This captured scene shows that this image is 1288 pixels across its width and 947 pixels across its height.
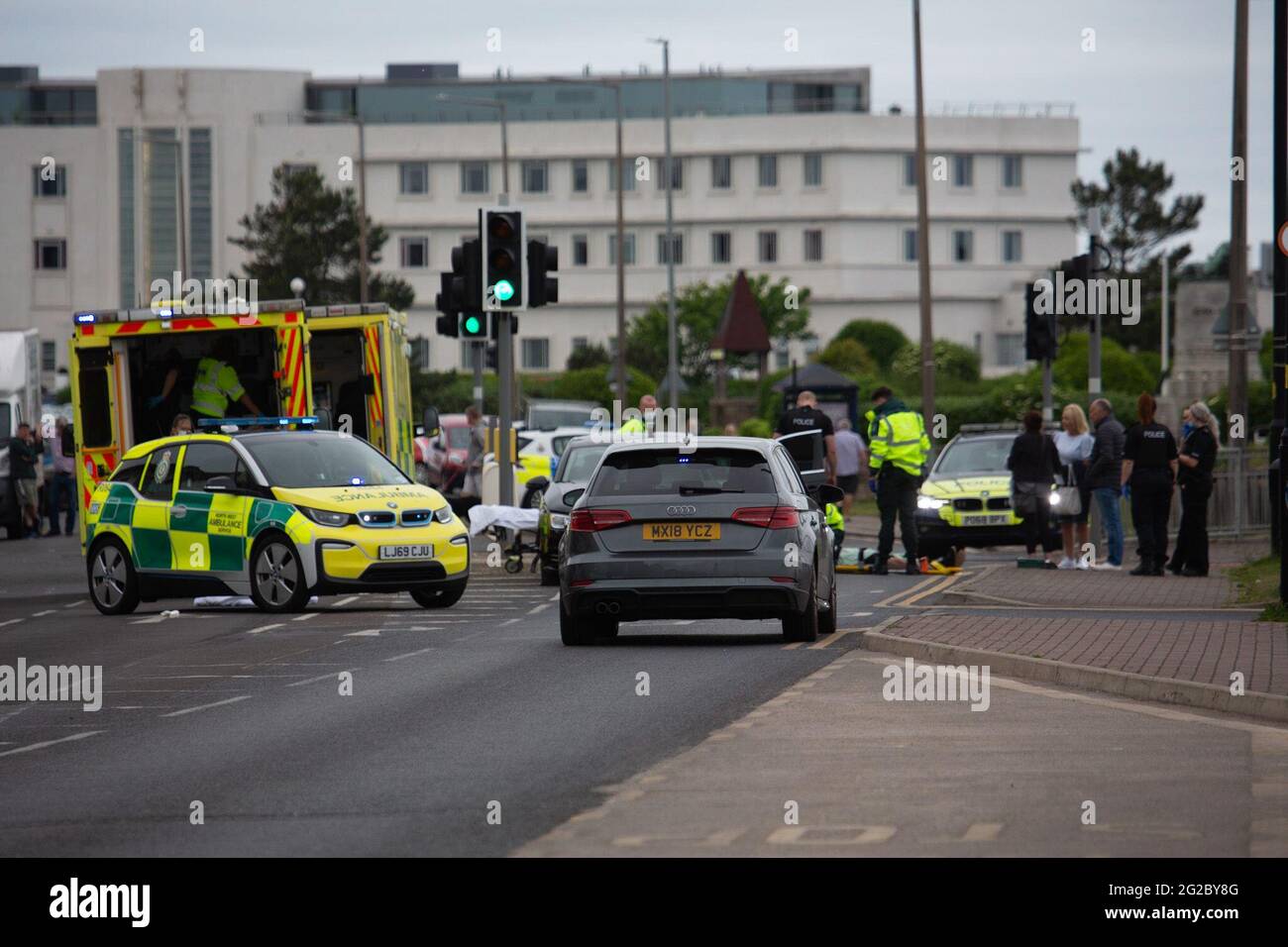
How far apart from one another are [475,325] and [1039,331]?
27.6ft

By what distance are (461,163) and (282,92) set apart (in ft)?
27.2

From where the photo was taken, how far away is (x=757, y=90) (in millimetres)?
106000

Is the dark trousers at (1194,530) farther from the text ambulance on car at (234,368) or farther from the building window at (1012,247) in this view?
the building window at (1012,247)

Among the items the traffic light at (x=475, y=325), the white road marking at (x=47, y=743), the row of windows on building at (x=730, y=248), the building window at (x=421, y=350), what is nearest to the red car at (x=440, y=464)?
the traffic light at (x=475, y=325)

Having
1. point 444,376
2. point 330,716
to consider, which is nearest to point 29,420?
point 330,716

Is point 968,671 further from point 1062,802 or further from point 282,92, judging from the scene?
point 282,92

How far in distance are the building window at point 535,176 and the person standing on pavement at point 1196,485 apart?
82.0 metres

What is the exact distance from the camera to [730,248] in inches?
4195

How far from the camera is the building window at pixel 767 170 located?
105062 millimetres

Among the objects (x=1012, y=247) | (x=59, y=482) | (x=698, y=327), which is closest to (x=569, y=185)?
(x=698, y=327)

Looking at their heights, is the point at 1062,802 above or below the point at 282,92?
below
